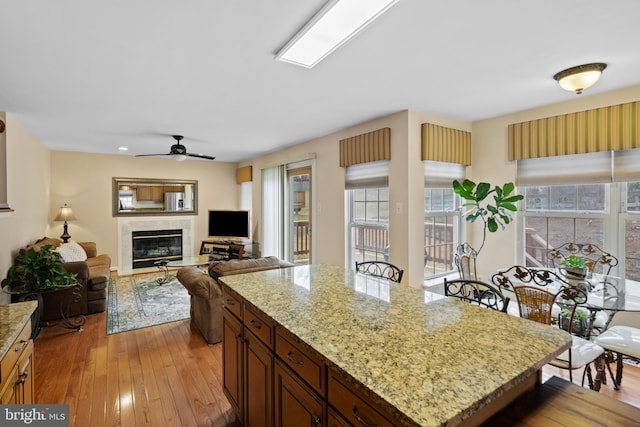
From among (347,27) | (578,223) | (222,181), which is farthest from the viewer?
(222,181)

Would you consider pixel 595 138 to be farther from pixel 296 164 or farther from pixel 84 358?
pixel 84 358

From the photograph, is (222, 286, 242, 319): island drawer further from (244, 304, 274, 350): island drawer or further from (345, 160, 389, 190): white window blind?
(345, 160, 389, 190): white window blind

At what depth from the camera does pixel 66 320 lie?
11.9 feet

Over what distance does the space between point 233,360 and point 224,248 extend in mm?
4791

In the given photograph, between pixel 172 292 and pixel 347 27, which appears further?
pixel 172 292

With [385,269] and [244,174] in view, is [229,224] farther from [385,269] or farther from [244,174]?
[385,269]

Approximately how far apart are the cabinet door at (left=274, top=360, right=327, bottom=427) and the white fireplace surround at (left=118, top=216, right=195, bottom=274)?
20.0 ft

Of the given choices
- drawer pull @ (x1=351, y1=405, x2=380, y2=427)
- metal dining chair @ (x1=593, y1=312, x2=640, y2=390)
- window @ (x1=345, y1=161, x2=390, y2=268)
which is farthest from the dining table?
drawer pull @ (x1=351, y1=405, x2=380, y2=427)

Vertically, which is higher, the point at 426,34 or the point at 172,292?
the point at 426,34

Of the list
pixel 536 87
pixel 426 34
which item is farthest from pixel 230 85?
pixel 536 87

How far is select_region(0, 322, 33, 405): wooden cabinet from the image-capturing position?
1.27 meters

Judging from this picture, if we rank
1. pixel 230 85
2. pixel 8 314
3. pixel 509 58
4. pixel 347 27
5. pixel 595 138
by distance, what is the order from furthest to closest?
1. pixel 595 138
2. pixel 230 85
3. pixel 509 58
4. pixel 347 27
5. pixel 8 314

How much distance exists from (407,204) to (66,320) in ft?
13.6

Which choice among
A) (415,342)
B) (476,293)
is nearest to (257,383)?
(415,342)
